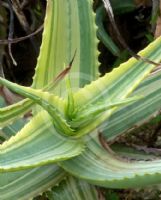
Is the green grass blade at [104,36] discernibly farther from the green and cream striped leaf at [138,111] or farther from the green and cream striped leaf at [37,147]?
the green and cream striped leaf at [37,147]

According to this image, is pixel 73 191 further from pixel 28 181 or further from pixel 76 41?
pixel 76 41

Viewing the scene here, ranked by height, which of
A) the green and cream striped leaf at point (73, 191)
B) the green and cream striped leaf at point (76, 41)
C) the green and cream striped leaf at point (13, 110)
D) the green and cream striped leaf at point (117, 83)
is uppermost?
the green and cream striped leaf at point (76, 41)

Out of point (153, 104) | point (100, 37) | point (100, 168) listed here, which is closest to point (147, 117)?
point (153, 104)

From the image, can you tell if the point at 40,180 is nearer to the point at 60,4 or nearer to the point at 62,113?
the point at 62,113

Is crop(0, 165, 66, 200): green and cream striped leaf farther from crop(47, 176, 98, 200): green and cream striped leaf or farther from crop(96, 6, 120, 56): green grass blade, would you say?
crop(96, 6, 120, 56): green grass blade

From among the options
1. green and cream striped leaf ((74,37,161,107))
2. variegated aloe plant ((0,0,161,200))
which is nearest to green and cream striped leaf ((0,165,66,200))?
variegated aloe plant ((0,0,161,200))

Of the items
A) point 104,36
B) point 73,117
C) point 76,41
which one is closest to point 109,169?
point 73,117

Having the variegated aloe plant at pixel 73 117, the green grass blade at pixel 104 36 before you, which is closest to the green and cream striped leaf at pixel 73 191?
the variegated aloe plant at pixel 73 117
